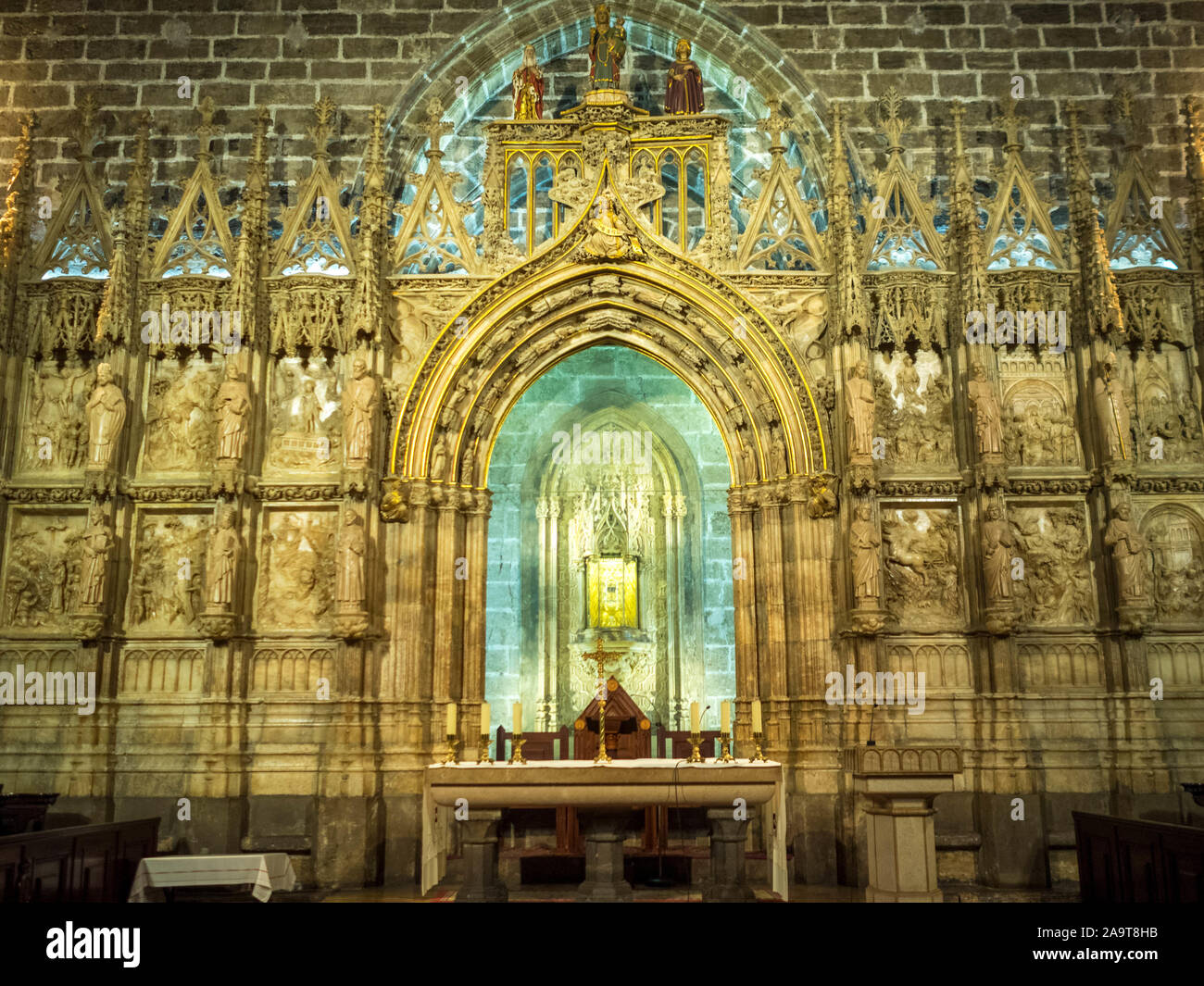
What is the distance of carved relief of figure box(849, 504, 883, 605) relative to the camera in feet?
39.0

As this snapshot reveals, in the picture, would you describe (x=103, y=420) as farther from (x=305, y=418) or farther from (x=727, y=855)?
(x=727, y=855)

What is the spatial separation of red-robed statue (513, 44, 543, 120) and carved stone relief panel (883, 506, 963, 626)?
6.92 metres

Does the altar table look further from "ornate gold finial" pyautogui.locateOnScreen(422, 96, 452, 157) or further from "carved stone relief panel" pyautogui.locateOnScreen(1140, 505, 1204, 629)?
"ornate gold finial" pyautogui.locateOnScreen(422, 96, 452, 157)

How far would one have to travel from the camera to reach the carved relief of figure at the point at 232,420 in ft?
40.2

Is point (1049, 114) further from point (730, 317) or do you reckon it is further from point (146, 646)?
point (146, 646)

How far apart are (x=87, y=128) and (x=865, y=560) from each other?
36.2 ft

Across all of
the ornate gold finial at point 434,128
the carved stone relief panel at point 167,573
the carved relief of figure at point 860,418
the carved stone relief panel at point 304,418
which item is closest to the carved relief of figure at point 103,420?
the carved stone relief panel at point 167,573

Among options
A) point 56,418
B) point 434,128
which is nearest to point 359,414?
point 56,418

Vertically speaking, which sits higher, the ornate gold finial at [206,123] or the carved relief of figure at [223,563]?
the ornate gold finial at [206,123]

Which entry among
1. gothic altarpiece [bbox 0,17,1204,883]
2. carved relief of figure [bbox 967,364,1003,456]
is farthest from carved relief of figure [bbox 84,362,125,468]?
carved relief of figure [bbox 967,364,1003,456]

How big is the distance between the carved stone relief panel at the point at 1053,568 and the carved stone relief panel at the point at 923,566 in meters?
0.70

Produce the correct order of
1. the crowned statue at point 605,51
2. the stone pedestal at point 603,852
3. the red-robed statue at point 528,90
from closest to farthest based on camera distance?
the stone pedestal at point 603,852, the crowned statue at point 605,51, the red-robed statue at point 528,90

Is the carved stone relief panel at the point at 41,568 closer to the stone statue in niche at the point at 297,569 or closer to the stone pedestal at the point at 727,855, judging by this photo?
the stone statue in niche at the point at 297,569
